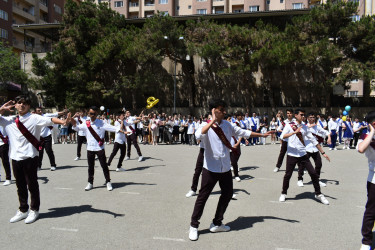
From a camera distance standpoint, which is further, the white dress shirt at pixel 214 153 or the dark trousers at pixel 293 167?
the dark trousers at pixel 293 167

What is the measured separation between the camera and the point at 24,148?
522cm

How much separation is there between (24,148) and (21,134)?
243mm

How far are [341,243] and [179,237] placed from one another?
230 centimetres

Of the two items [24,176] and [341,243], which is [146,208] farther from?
[341,243]

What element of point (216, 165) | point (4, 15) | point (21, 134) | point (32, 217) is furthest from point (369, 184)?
point (4, 15)

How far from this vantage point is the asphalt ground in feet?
14.4

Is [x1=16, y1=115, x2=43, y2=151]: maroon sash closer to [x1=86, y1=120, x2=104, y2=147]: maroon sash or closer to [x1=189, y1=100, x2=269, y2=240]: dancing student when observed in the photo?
[x1=86, y1=120, x2=104, y2=147]: maroon sash

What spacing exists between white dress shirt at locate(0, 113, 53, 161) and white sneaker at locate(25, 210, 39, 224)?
0.93m

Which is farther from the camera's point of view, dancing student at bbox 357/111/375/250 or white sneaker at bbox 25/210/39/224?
white sneaker at bbox 25/210/39/224

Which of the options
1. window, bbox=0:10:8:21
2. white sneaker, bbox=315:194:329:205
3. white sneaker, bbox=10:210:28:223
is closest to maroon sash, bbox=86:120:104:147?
white sneaker, bbox=10:210:28:223

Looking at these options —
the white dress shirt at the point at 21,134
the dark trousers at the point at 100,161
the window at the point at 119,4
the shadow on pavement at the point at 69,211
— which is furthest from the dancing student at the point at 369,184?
the window at the point at 119,4

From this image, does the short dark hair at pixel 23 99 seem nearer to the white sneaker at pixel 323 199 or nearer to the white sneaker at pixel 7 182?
the white sneaker at pixel 7 182

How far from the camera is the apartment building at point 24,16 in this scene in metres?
43.9

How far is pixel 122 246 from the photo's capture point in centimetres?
423
